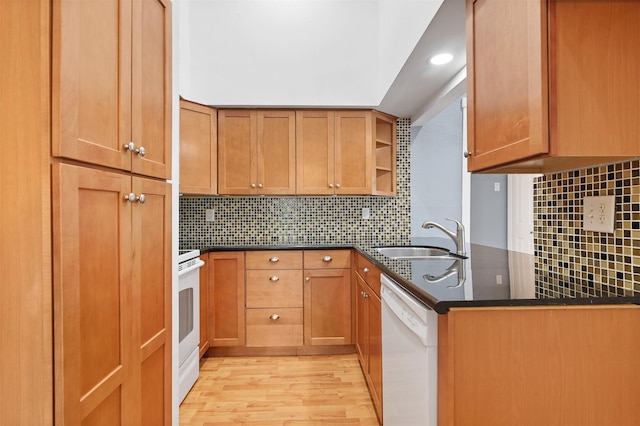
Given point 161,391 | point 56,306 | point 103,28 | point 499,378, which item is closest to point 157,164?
point 103,28

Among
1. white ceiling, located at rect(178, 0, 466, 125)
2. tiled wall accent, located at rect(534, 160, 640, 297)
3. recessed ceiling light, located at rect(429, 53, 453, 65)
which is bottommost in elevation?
tiled wall accent, located at rect(534, 160, 640, 297)

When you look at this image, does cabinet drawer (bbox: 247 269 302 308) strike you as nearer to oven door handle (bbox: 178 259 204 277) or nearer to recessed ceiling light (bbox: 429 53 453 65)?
oven door handle (bbox: 178 259 204 277)

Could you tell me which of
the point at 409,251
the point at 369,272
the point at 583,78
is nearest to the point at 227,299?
the point at 369,272

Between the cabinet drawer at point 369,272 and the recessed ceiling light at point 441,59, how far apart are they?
1.25 meters

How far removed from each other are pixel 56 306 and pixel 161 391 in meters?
Result: 0.71

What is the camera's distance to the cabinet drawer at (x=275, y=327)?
2920mm

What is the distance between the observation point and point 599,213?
1.23 metres

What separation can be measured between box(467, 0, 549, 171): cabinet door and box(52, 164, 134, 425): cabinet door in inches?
47.4

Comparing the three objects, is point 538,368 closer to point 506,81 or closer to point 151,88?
point 506,81

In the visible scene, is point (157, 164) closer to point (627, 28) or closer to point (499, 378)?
point (499, 378)

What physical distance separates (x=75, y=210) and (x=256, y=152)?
2.26 meters

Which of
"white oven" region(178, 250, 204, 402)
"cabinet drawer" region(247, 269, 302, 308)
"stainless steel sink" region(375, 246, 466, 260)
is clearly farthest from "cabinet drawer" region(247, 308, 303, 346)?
"stainless steel sink" region(375, 246, 466, 260)

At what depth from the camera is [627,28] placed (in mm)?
986

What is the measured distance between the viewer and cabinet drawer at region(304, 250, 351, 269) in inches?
115
